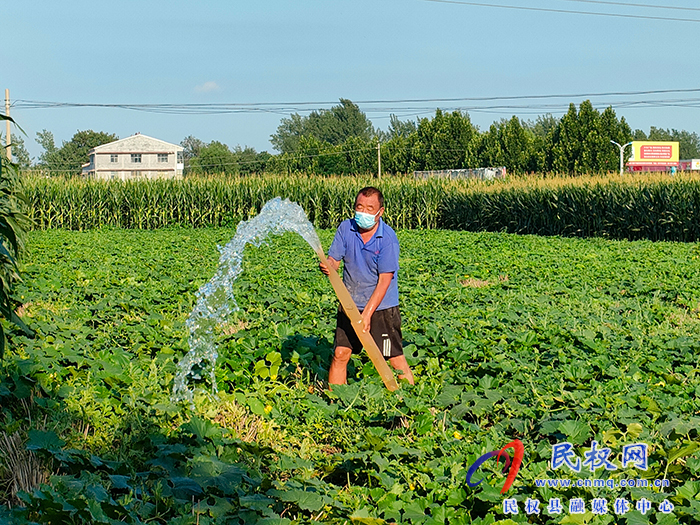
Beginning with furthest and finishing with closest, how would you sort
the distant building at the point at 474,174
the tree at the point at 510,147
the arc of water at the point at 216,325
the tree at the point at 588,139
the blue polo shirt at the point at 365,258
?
the tree at the point at 510,147 < the tree at the point at 588,139 < the distant building at the point at 474,174 < the blue polo shirt at the point at 365,258 < the arc of water at the point at 216,325

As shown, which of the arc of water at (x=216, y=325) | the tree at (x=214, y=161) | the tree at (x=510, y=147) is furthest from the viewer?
the tree at (x=214, y=161)

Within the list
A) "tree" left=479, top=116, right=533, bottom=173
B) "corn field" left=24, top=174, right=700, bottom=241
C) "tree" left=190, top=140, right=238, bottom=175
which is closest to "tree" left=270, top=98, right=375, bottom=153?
"tree" left=190, top=140, right=238, bottom=175

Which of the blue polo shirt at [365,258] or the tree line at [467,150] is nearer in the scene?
the blue polo shirt at [365,258]

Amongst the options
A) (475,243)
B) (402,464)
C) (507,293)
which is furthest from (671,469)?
(475,243)

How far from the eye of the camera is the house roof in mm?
85750

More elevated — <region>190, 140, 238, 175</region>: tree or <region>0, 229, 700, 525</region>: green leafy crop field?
<region>190, 140, 238, 175</region>: tree

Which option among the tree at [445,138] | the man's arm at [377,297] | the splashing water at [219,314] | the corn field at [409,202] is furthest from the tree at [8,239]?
the tree at [445,138]

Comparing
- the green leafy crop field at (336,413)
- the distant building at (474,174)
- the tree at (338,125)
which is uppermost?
the tree at (338,125)

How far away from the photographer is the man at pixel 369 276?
15.9ft

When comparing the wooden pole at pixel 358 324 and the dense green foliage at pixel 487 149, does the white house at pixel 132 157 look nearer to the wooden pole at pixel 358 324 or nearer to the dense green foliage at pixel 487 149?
the dense green foliage at pixel 487 149

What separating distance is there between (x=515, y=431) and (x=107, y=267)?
9.41m

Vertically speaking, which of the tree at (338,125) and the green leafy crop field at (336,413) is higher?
the tree at (338,125)

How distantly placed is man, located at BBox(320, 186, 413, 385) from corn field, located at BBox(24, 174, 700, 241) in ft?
59.1

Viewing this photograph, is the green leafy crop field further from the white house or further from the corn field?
the white house
